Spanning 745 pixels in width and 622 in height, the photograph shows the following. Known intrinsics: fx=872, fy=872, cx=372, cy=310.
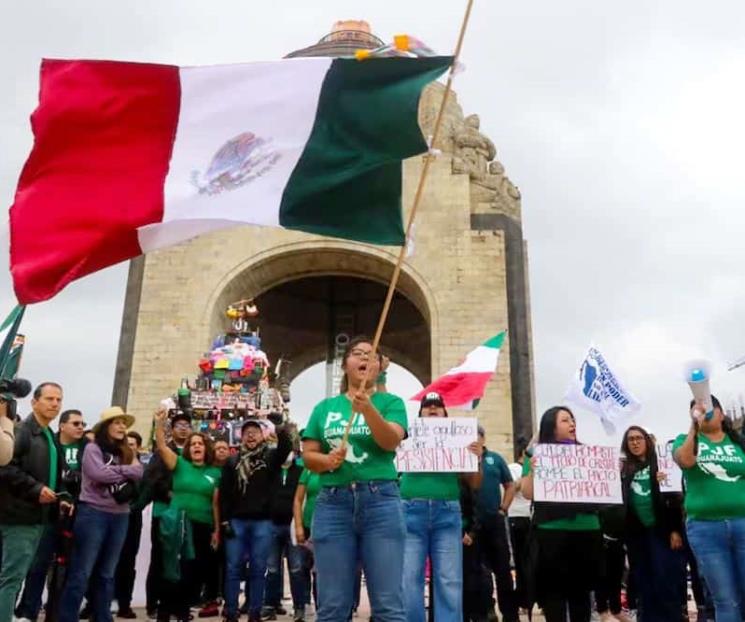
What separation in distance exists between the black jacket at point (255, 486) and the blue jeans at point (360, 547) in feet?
10.4

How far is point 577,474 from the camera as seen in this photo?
226 inches

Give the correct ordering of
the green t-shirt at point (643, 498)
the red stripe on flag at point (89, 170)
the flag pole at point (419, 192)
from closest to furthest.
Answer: the flag pole at point (419, 192) → the red stripe on flag at point (89, 170) → the green t-shirt at point (643, 498)

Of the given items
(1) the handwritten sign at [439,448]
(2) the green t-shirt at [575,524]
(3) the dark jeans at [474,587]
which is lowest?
(3) the dark jeans at [474,587]

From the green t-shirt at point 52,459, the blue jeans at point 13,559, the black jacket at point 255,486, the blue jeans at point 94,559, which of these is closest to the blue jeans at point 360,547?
the blue jeans at point 13,559

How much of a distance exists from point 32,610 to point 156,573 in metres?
1.04

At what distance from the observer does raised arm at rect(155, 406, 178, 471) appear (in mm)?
7227

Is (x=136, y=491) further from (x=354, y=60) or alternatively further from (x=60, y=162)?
(x=354, y=60)

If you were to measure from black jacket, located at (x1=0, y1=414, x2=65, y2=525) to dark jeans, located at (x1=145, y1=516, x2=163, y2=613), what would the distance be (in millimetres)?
1690

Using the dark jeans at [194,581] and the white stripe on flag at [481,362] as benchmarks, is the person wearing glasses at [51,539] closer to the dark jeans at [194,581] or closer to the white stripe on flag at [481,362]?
the dark jeans at [194,581]

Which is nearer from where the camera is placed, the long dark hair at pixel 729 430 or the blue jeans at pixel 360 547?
the blue jeans at pixel 360 547

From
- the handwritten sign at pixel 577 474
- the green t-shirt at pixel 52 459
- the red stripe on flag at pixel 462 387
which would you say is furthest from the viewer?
the red stripe on flag at pixel 462 387

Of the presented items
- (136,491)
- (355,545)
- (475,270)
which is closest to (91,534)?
(136,491)

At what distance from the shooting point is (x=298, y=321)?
2809 centimetres

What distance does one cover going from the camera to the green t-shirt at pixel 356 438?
4.15 m
